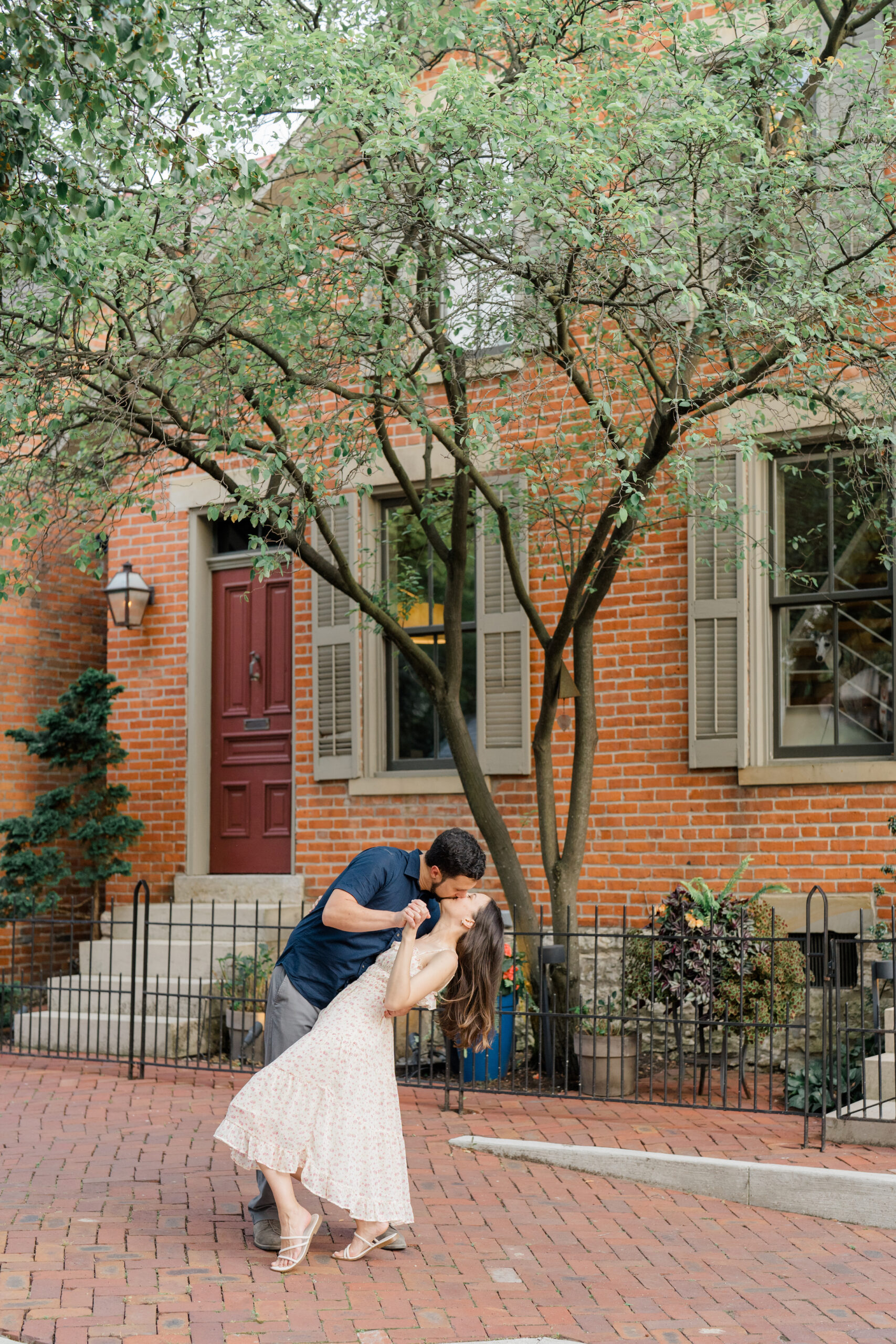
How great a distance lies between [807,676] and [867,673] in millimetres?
406

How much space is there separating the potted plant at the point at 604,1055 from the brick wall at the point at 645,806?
152 cm

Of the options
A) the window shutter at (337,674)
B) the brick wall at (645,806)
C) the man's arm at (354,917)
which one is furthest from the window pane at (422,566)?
the man's arm at (354,917)

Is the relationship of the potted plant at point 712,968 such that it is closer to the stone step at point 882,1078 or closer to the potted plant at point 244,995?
the stone step at point 882,1078

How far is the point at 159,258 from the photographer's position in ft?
24.4

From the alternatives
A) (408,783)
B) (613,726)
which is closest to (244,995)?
(408,783)

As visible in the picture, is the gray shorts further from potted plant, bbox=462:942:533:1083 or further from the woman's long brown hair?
potted plant, bbox=462:942:533:1083

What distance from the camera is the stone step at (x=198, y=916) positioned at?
10.8 meters

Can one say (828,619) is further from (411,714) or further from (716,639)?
(411,714)

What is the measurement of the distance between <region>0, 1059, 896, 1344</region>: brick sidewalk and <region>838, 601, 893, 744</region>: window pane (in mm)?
2752

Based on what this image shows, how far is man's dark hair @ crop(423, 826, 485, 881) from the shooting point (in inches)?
187

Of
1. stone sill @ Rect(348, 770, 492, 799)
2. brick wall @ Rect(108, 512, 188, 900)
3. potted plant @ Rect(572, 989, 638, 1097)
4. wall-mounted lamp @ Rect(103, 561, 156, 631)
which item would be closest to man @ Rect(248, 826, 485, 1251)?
potted plant @ Rect(572, 989, 638, 1097)

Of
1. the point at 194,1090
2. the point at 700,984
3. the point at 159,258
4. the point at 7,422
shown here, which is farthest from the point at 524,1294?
the point at 159,258

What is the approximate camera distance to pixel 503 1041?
28.1ft

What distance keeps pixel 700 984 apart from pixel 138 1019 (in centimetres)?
452
